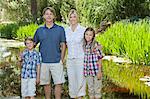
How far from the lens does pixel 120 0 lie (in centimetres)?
2094

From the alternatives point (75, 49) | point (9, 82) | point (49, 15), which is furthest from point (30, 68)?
point (9, 82)

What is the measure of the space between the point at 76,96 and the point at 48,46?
2.98 ft

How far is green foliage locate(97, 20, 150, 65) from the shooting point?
11.5 meters

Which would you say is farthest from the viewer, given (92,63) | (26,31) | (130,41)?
(26,31)

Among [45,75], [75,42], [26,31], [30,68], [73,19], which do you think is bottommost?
[45,75]

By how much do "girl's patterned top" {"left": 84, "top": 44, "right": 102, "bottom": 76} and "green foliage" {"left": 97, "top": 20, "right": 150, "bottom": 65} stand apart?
565cm

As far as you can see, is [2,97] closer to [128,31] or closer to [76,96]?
[76,96]

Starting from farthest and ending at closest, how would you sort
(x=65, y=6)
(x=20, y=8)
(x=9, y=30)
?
1. (x=20, y=8)
2. (x=65, y=6)
3. (x=9, y=30)

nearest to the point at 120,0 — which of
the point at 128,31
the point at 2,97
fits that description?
the point at 128,31

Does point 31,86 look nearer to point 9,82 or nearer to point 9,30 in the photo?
point 9,82

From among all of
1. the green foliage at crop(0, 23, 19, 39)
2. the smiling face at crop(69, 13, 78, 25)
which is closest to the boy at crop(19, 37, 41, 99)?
the smiling face at crop(69, 13, 78, 25)

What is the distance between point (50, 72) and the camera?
6051mm

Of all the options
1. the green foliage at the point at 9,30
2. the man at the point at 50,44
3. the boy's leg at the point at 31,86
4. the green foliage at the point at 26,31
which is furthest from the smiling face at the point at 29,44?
the green foliage at the point at 9,30

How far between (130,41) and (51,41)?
6.64 meters
